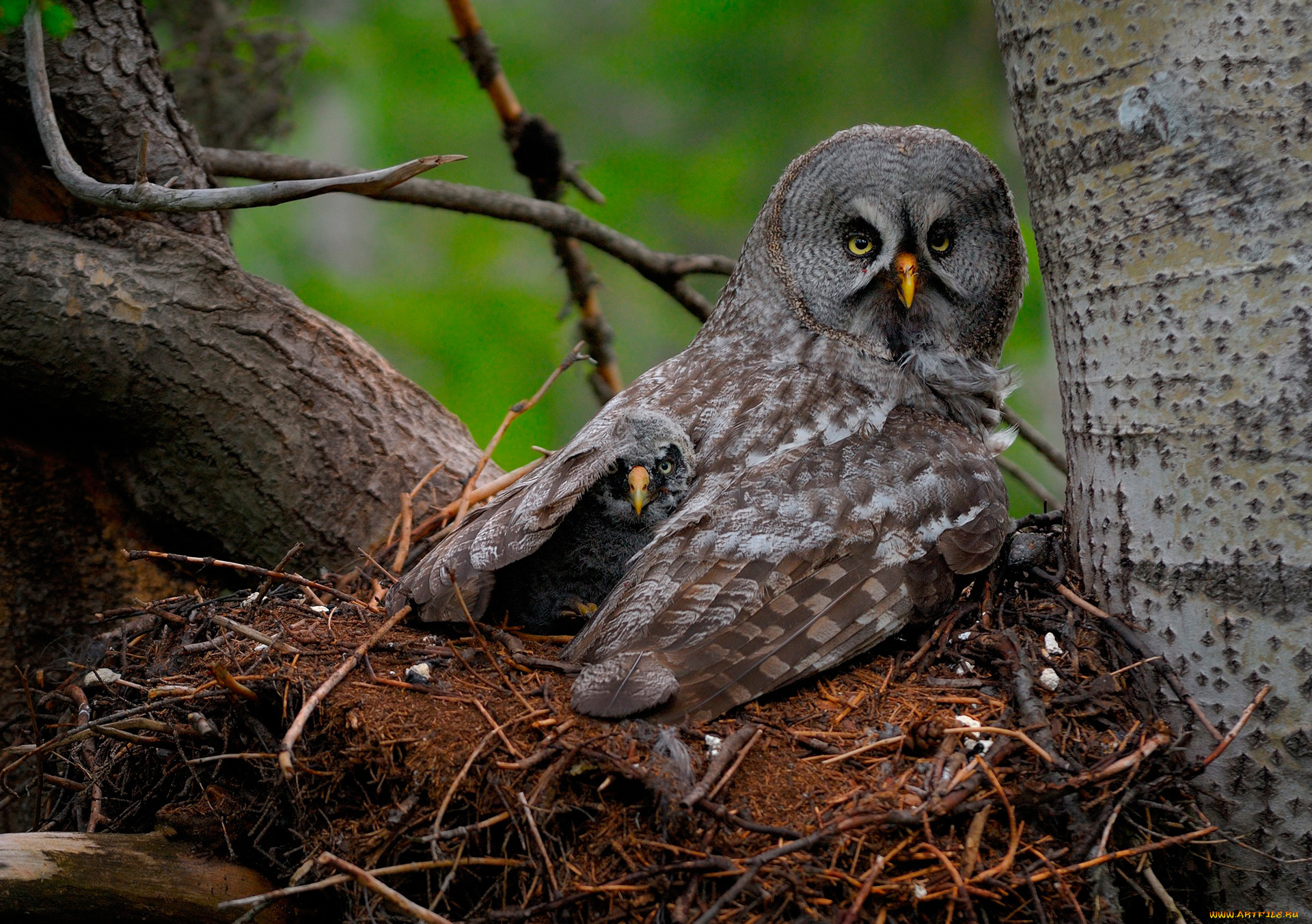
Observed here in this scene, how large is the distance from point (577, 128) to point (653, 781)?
695 centimetres

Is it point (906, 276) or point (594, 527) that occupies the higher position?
point (906, 276)

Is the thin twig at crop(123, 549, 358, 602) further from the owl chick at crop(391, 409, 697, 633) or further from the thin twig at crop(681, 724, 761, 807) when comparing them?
the thin twig at crop(681, 724, 761, 807)

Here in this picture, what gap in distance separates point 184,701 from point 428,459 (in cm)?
181

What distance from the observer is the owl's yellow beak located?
3.68 metres

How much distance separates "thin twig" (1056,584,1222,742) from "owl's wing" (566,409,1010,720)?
33 cm

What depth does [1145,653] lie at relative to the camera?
263 centimetres

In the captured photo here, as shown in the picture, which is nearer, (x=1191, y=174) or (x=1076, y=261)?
(x=1191, y=174)

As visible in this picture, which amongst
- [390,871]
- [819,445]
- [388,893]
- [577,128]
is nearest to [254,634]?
[390,871]

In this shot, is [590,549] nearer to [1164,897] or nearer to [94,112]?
[1164,897]

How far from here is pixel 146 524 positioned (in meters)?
3.93

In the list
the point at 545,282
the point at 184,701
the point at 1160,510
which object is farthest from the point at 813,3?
the point at 184,701

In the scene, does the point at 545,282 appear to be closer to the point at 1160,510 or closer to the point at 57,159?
the point at 57,159

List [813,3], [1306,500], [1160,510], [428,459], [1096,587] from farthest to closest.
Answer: [813,3], [428,459], [1096,587], [1160,510], [1306,500]

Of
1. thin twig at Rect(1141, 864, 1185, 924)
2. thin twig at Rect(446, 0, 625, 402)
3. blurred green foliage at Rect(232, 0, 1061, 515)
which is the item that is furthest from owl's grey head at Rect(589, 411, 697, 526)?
blurred green foliage at Rect(232, 0, 1061, 515)
